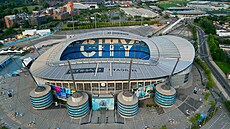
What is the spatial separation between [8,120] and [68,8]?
425 ft

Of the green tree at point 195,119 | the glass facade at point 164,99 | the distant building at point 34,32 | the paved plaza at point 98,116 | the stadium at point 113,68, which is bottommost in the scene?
the paved plaza at point 98,116

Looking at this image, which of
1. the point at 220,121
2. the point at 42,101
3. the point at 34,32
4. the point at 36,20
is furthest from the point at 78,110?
the point at 36,20

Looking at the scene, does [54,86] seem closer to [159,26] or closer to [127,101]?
[127,101]

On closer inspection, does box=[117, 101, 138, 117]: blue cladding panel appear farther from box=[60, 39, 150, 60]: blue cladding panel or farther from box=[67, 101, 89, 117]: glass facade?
box=[60, 39, 150, 60]: blue cladding panel

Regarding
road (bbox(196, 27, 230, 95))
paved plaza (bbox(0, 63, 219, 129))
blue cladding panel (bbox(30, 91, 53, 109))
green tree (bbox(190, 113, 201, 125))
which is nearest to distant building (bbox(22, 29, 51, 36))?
paved plaza (bbox(0, 63, 219, 129))

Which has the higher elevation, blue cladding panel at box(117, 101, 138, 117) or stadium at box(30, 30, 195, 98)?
stadium at box(30, 30, 195, 98)

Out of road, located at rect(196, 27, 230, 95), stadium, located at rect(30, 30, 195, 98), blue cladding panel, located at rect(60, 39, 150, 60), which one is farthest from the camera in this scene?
blue cladding panel, located at rect(60, 39, 150, 60)

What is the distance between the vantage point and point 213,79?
54.6 meters

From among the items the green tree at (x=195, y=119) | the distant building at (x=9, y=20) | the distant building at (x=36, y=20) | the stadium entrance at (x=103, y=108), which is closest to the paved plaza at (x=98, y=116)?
the stadium entrance at (x=103, y=108)

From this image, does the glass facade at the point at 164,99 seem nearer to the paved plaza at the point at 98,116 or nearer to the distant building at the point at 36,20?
the paved plaza at the point at 98,116

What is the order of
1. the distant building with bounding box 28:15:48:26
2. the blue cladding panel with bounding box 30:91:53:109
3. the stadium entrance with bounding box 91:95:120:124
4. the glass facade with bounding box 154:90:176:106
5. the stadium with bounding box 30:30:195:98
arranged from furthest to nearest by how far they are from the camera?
1. the distant building with bounding box 28:15:48:26
2. the stadium with bounding box 30:30:195:98
3. the glass facade with bounding box 154:90:176:106
4. the blue cladding panel with bounding box 30:91:53:109
5. the stadium entrance with bounding box 91:95:120:124

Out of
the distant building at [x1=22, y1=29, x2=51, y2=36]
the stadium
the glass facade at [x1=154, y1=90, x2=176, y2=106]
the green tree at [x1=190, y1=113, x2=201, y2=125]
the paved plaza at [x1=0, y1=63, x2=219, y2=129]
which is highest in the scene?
the stadium

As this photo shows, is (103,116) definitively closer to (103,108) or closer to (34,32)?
(103,108)

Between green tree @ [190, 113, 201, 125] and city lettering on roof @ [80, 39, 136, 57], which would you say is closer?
green tree @ [190, 113, 201, 125]
